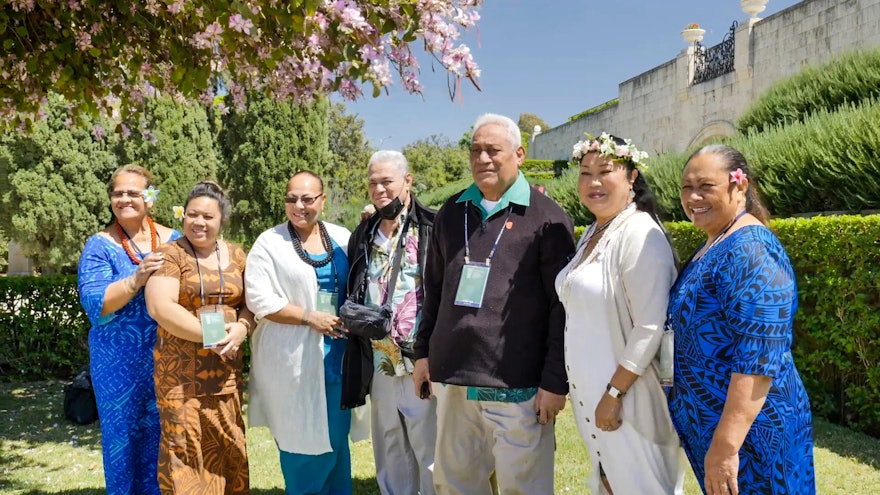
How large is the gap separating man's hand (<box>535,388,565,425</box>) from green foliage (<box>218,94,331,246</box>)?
13984 mm

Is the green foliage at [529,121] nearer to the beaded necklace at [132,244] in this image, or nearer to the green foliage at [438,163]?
the green foliage at [438,163]

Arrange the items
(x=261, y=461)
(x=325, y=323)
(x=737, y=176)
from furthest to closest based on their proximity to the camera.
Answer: (x=261, y=461), (x=325, y=323), (x=737, y=176)

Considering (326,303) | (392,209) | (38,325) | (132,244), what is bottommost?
(38,325)

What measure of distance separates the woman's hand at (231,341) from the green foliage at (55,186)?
53.2 feet

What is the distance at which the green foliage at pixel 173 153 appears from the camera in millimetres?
18234

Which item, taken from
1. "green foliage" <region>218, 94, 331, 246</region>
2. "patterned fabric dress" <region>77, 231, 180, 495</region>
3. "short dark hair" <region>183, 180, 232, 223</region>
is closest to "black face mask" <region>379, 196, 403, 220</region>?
"short dark hair" <region>183, 180, 232, 223</region>

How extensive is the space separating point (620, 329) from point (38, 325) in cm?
895

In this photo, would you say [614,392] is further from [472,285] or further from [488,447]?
[488,447]

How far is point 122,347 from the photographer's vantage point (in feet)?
12.4

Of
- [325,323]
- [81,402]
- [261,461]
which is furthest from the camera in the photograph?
[81,402]

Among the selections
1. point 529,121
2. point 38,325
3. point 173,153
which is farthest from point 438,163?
point 529,121

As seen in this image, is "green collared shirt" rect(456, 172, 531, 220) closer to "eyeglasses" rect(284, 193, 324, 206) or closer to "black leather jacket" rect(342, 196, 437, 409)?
"black leather jacket" rect(342, 196, 437, 409)

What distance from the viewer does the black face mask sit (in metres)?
3.85

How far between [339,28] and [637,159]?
1610mm
